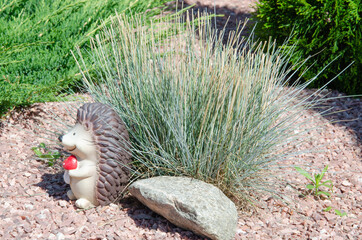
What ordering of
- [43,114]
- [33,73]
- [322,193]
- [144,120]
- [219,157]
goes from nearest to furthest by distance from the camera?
[219,157] → [144,120] → [322,193] → [33,73] → [43,114]

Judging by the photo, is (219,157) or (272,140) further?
(272,140)

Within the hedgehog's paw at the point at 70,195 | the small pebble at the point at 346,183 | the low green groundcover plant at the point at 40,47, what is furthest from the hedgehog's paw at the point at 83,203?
the small pebble at the point at 346,183

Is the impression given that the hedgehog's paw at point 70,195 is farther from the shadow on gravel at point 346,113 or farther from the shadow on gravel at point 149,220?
the shadow on gravel at point 346,113

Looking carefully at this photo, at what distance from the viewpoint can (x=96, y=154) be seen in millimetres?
2463

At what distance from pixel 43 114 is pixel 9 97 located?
0.60 meters

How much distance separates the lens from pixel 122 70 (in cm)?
276

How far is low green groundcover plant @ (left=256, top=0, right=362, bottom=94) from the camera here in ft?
14.0

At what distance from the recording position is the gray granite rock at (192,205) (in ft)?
7.41

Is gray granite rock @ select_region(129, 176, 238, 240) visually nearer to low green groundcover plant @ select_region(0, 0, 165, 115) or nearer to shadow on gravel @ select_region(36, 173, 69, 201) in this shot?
shadow on gravel @ select_region(36, 173, 69, 201)

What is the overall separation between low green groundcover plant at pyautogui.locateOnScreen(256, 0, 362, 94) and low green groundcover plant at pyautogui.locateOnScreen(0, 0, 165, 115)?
172 cm

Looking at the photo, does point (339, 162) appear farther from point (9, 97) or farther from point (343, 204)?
point (9, 97)

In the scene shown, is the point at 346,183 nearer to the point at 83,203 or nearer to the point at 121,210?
the point at 121,210

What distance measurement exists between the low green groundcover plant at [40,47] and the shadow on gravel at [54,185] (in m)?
0.68

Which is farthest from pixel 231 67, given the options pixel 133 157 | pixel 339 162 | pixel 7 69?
pixel 7 69
